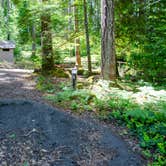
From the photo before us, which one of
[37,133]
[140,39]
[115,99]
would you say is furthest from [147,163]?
[140,39]

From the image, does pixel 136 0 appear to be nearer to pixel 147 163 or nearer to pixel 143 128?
pixel 143 128

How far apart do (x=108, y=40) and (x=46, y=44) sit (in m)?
3.48

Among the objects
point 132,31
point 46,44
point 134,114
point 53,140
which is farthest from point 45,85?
point 132,31

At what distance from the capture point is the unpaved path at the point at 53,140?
4.52m

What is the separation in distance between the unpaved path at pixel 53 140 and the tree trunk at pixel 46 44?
17.3 ft

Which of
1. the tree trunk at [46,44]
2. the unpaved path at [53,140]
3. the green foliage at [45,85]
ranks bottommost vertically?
the unpaved path at [53,140]

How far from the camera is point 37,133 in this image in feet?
17.0

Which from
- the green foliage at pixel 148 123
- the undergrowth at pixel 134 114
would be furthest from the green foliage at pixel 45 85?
the green foliage at pixel 148 123

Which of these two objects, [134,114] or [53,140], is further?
[134,114]

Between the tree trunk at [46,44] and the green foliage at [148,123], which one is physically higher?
the tree trunk at [46,44]

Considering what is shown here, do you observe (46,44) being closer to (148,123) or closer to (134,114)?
(134,114)

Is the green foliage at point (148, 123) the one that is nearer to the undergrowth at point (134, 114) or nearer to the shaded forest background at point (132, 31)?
the undergrowth at point (134, 114)

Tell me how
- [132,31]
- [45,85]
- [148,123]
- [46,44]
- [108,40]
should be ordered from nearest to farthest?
1. [148,123]
2. [108,40]
3. [45,85]
4. [132,31]
5. [46,44]

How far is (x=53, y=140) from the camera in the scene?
503cm
